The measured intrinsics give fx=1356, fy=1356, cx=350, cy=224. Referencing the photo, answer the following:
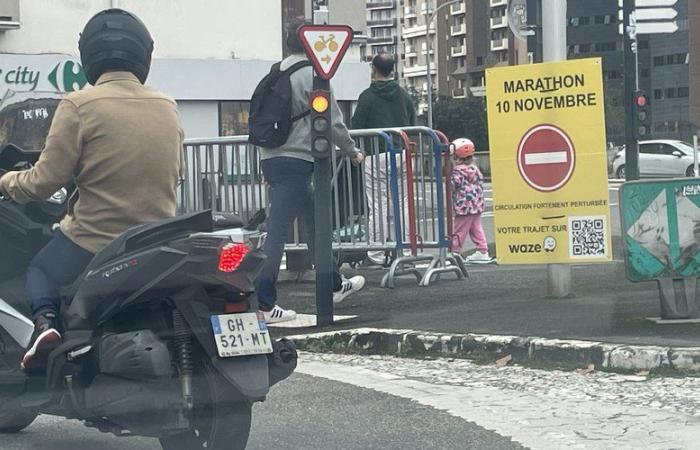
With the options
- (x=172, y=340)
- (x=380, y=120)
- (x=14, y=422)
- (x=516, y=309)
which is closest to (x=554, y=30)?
(x=516, y=309)

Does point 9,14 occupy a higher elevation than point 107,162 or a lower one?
higher

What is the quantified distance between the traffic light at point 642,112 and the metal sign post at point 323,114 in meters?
15.4

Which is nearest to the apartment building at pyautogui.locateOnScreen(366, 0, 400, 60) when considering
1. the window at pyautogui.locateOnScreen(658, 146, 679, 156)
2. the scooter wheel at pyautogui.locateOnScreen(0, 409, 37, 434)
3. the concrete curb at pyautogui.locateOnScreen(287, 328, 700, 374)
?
the window at pyautogui.locateOnScreen(658, 146, 679, 156)

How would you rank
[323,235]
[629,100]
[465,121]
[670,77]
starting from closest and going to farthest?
[323,235] → [629,100] → [465,121] → [670,77]

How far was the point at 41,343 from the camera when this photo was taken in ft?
18.0

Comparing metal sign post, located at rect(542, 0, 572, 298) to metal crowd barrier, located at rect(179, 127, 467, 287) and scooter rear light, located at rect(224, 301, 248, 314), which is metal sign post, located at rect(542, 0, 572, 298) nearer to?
metal crowd barrier, located at rect(179, 127, 467, 287)

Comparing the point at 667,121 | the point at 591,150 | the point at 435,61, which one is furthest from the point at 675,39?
the point at 591,150

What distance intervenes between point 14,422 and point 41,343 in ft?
3.45

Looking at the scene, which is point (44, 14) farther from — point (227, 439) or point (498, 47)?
point (498, 47)

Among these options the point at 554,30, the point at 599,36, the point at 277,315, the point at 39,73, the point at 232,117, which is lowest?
the point at 277,315

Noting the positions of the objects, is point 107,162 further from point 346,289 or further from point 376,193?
point 376,193

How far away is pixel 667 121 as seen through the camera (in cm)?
10938

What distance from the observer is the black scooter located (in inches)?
200

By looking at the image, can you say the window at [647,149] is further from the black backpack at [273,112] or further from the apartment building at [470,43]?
the apartment building at [470,43]
